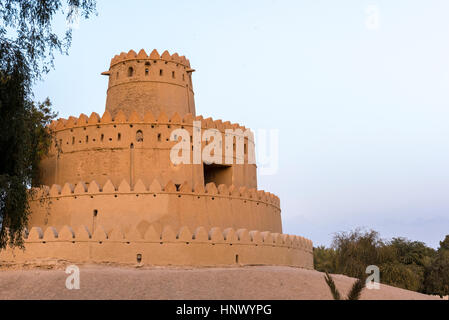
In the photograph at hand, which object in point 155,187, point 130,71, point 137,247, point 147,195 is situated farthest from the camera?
point 130,71

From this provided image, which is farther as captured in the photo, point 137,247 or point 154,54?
point 154,54

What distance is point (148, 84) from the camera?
80.9ft

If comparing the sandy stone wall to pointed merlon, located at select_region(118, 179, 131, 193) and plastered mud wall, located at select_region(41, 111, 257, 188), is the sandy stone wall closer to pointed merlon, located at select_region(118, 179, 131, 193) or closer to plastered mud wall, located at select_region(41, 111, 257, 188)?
pointed merlon, located at select_region(118, 179, 131, 193)

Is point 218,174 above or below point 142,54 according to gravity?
below

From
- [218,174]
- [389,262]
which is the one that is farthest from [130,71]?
[389,262]

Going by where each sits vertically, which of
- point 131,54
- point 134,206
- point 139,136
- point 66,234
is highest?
point 131,54

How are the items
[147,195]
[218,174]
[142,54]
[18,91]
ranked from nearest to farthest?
[18,91] < [147,195] < [218,174] < [142,54]

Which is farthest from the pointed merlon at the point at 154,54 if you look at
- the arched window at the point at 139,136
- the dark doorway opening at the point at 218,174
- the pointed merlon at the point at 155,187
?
the pointed merlon at the point at 155,187

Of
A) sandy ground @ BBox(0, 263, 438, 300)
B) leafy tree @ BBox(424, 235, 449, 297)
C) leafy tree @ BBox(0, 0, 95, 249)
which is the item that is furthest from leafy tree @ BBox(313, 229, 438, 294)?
leafy tree @ BBox(0, 0, 95, 249)

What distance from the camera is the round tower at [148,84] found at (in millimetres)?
24531

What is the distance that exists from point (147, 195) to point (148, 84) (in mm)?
6105

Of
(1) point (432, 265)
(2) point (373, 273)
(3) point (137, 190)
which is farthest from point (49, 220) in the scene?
(1) point (432, 265)

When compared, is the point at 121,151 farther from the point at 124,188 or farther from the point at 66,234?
the point at 66,234

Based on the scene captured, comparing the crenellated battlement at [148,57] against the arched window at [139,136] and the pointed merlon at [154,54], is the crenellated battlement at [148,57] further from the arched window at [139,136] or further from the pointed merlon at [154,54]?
the arched window at [139,136]
